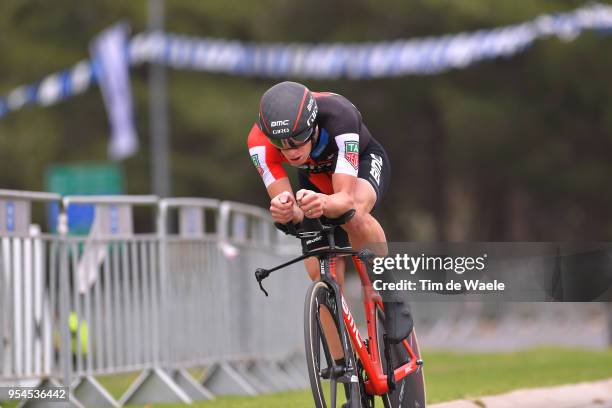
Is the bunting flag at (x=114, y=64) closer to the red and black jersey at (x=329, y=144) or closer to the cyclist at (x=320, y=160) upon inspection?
the cyclist at (x=320, y=160)

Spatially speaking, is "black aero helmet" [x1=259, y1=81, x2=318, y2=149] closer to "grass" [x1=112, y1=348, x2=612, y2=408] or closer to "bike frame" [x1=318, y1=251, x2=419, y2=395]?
"bike frame" [x1=318, y1=251, x2=419, y2=395]

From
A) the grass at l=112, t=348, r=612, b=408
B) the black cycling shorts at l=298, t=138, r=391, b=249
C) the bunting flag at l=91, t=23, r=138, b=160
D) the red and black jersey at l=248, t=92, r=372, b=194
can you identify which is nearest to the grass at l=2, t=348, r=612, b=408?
the grass at l=112, t=348, r=612, b=408

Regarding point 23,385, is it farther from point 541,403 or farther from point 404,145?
point 404,145

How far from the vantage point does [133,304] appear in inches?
413

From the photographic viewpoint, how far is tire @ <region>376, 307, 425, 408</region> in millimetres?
7211

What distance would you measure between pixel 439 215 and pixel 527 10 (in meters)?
10.4

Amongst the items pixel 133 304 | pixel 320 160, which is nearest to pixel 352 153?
pixel 320 160

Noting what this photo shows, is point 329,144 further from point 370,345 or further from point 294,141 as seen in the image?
point 370,345

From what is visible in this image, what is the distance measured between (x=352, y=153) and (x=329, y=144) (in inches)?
8.6

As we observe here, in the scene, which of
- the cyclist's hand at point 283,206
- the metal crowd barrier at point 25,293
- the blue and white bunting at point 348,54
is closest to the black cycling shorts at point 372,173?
the cyclist's hand at point 283,206

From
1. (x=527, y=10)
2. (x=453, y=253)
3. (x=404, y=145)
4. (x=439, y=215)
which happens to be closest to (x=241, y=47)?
(x=527, y=10)

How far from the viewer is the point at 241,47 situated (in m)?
28.9

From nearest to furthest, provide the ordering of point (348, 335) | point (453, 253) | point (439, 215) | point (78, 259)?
point (348, 335) < point (453, 253) < point (78, 259) < point (439, 215)

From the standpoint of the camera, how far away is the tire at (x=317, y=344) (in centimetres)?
646
